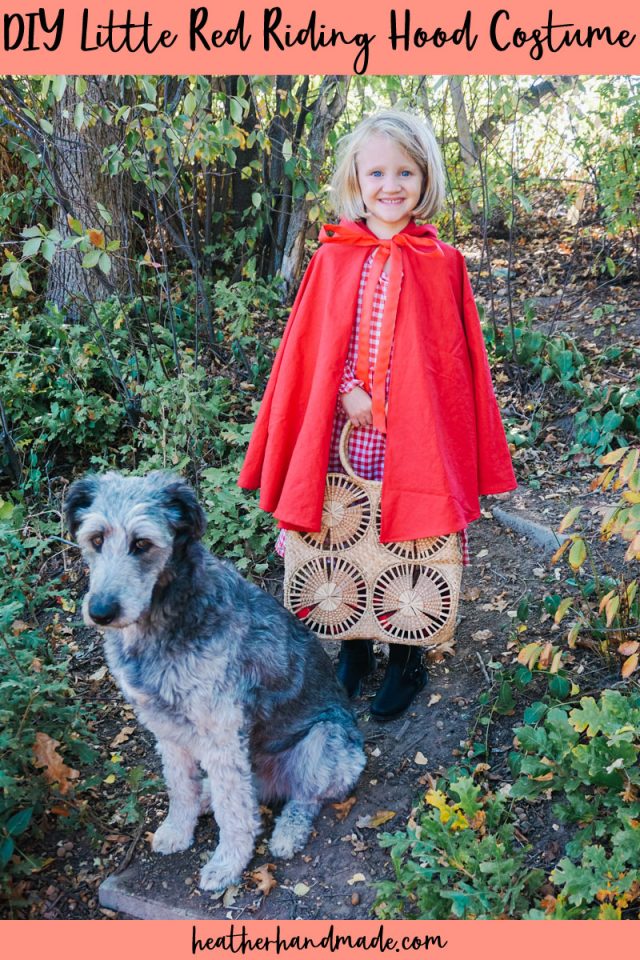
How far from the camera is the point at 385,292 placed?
331 centimetres

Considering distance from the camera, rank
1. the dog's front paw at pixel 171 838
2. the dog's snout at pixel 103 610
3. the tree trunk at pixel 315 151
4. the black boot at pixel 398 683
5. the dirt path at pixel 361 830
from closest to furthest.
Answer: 1. the dog's snout at pixel 103 610
2. the dirt path at pixel 361 830
3. the dog's front paw at pixel 171 838
4. the black boot at pixel 398 683
5. the tree trunk at pixel 315 151

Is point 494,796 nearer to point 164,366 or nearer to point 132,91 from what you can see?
point 164,366

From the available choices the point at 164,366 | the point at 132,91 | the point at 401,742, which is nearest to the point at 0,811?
the point at 401,742

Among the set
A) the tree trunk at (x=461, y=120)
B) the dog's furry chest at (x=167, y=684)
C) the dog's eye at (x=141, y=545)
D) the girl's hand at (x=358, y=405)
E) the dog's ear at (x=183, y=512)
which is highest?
the tree trunk at (x=461, y=120)

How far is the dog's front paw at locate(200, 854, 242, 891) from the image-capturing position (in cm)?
296

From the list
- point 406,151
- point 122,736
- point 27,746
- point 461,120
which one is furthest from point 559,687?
point 461,120

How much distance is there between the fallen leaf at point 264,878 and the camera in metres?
2.96

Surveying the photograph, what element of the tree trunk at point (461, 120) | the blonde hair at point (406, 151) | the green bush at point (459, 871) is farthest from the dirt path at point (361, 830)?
the tree trunk at point (461, 120)

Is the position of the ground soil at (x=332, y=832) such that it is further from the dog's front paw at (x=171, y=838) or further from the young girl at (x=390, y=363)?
the young girl at (x=390, y=363)

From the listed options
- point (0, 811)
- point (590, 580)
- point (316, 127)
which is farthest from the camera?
point (316, 127)

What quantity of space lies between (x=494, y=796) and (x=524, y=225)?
22.4ft

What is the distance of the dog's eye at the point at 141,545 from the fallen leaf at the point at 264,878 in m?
1.34

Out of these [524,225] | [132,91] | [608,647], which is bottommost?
[608,647]

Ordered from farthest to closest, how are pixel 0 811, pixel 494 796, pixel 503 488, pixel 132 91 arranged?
pixel 132 91 → pixel 503 488 → pixel 494 796 → pixel 0 811
